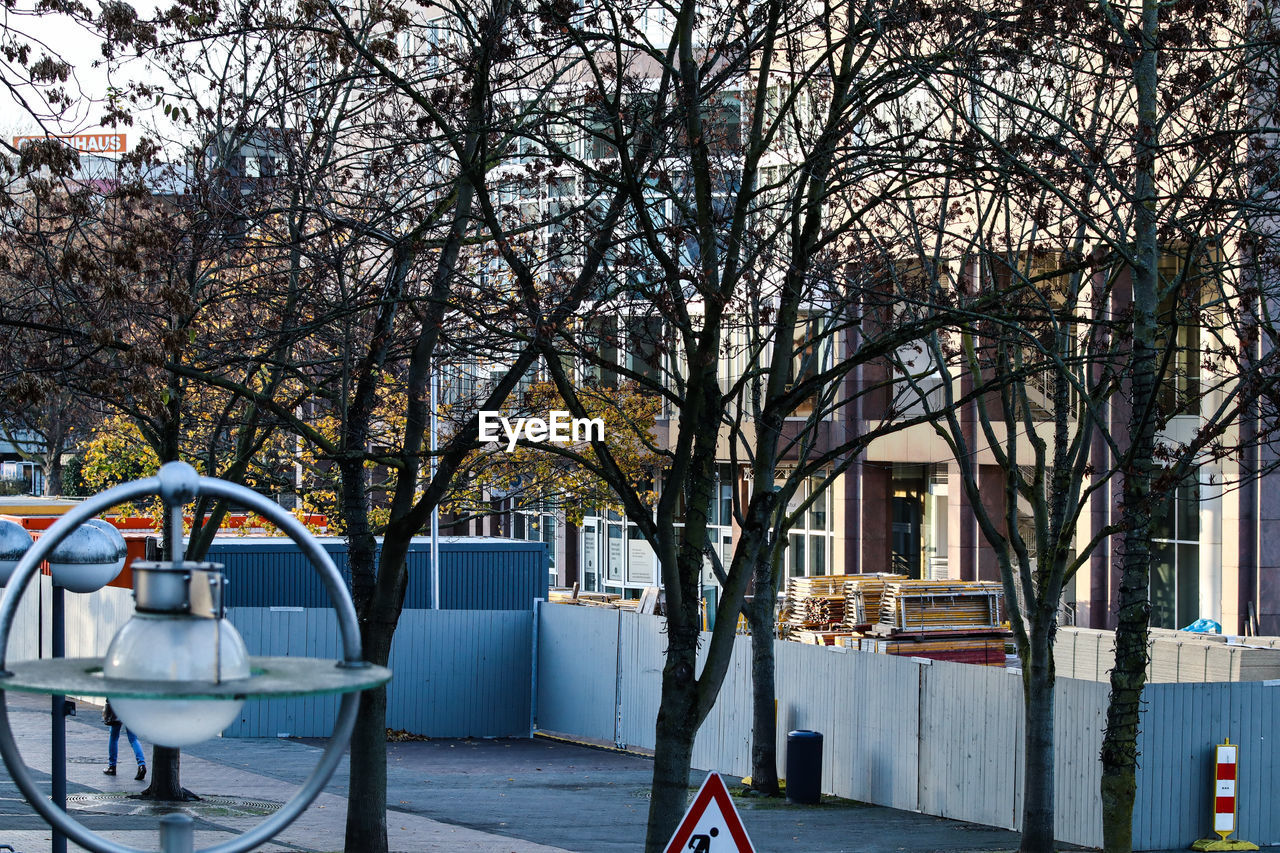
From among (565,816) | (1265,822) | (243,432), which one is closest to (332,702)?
(565,816)

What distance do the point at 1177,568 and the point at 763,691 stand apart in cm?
1401

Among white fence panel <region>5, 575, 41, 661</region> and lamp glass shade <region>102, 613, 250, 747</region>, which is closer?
lamp glass shade <region>102, 613, 250, 747</region>

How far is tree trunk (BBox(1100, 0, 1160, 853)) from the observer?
10266 mm

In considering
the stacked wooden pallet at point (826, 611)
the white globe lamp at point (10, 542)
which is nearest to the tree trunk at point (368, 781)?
the white globe lamp at point (10, 542)

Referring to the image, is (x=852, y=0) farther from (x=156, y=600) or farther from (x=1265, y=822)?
(x=1265, y=822)

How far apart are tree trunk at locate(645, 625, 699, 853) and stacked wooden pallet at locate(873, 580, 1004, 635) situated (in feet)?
47.3

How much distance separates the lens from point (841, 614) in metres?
26.5

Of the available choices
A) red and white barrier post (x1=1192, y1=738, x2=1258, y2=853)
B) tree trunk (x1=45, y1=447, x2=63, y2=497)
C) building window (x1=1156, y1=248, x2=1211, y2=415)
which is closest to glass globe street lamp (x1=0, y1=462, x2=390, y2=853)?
building window (x1=1156, y1=248, x2=1211, y2=415)

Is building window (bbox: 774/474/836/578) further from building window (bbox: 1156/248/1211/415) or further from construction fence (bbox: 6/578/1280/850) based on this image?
construction fence (bbox: 6/578/1280/850)

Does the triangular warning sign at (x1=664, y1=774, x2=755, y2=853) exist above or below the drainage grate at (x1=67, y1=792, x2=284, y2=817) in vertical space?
above

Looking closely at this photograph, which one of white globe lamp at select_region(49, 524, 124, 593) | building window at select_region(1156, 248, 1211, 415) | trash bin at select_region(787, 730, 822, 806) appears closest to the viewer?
white globe lamp at select_region(49, 524, 124, 593)

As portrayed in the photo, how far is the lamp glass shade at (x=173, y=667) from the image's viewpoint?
281 cm

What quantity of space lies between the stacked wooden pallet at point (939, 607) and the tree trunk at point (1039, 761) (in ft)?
30.7

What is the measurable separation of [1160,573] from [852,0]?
22.7m
